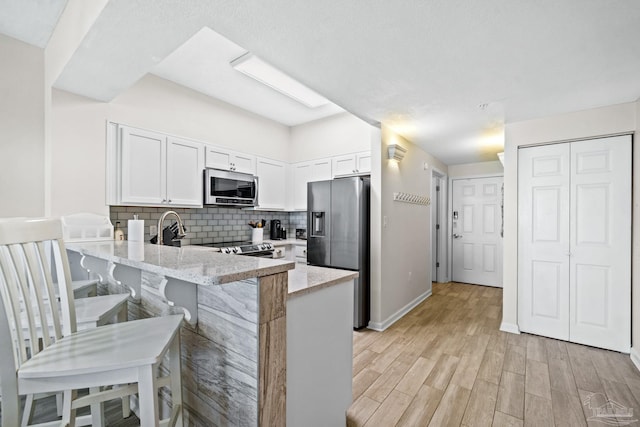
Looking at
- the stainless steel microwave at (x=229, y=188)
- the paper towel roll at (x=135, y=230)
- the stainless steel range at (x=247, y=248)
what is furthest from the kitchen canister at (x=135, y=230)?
the stainless steel microwave at (x=229, y=188)

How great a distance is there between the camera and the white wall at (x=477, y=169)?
5133mm

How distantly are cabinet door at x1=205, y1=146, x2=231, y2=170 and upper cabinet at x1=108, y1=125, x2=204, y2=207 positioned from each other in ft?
0.31

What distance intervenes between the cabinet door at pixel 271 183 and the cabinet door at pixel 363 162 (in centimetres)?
128

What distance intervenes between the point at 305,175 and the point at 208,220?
1561 mm

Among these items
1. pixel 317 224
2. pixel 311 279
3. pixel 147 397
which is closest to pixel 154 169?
pixel 317 224

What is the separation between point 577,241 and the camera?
2861 mm

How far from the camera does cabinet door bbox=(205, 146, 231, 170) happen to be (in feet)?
11.4

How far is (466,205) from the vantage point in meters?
5.44

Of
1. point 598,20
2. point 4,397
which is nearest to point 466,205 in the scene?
point 598,20

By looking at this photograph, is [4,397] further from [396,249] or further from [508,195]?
[508,195]

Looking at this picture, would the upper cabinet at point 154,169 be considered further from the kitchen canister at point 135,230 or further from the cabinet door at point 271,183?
the kitchen canister at point 135,230

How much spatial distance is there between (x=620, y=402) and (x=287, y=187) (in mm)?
4049

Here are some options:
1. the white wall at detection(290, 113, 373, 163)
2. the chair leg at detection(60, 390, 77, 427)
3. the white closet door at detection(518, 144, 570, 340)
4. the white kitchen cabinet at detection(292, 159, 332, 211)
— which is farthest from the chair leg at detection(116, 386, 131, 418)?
the white closet door at detection(518, 144, 570, 340)

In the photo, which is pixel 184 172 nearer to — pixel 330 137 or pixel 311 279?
pixel 330 137
